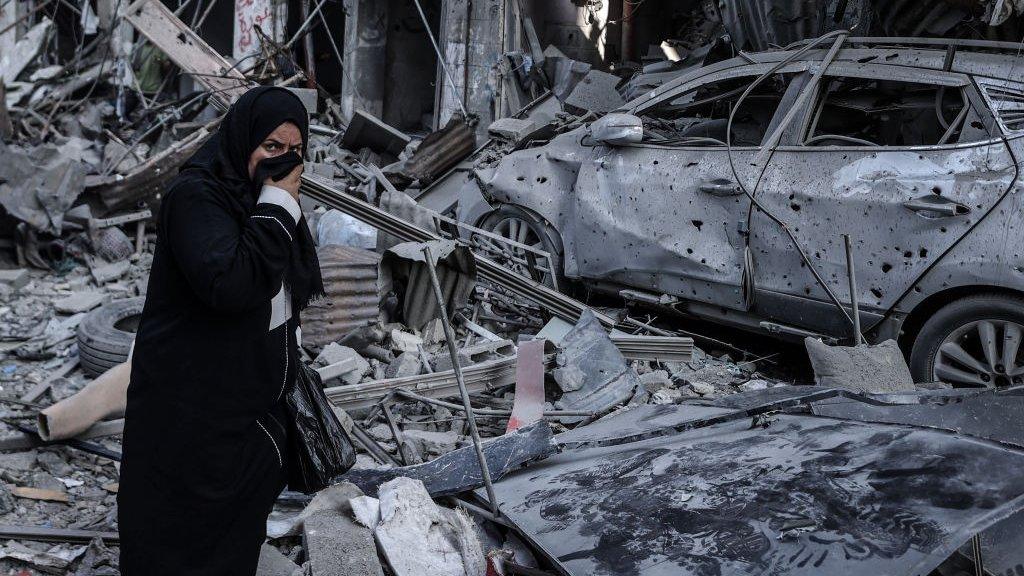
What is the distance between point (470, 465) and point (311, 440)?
861 millimetres

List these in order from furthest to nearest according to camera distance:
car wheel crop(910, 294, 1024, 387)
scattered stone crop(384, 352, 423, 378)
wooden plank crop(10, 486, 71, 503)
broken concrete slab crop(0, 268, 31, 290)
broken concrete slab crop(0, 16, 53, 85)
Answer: broken concrete slab crop(0, 16, 53, 85), broken concrete slab crop(0, 268, 31, 290), scattered stone crop(384, 352, 423, 378), car wheel crop(910, 294, 1024, 387), wooden plank crop(10, 486, 71, 503)

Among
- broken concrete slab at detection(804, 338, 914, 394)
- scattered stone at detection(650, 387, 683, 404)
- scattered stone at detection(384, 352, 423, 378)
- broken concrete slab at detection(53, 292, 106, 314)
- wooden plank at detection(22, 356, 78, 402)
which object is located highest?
broken concrete slab at detection(804, 338, 914, 394)

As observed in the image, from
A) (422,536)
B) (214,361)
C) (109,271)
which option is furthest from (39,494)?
(109,271)

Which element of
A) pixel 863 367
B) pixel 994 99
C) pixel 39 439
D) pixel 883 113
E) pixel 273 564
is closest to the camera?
pixel 273 564

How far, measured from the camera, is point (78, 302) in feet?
23.2

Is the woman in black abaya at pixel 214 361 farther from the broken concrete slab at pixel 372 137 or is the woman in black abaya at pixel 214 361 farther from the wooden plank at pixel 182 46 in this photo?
the wooden plank at pixel 182 46

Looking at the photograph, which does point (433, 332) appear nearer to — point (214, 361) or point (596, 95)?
point (214, 361)

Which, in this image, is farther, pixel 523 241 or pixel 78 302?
pixel 78 302

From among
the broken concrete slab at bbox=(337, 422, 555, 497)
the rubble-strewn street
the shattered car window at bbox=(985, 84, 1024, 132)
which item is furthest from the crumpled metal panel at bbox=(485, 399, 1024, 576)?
the shattered car window at bbox=(985, 84, 1024, 132)

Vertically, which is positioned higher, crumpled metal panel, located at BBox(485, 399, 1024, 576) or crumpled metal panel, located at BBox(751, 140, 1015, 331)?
crumpled metal panel, located at BBox(751, 140, 1015, 331)

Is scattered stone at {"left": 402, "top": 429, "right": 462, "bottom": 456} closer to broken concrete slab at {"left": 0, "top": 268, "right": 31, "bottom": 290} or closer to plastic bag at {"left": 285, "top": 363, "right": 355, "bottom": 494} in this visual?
plastic bag at {"left": 285, "top": 363, "right": 355, "bottom": 494}

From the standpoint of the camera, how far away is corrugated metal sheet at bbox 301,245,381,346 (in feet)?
19.0

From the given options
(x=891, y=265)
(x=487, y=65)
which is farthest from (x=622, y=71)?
(x=891, y=265)

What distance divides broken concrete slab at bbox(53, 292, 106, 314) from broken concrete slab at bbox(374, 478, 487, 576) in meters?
4.46
